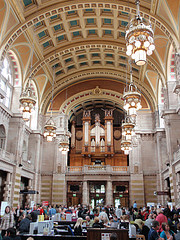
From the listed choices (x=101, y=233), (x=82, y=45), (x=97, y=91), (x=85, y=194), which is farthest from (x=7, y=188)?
(x=97, y=91)

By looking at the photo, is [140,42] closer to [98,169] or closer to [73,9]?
[73,9]

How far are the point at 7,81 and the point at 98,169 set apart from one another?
11246 millimetres

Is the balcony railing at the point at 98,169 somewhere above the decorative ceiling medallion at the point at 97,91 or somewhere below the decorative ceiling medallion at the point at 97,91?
below

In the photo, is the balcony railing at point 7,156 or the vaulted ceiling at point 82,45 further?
the balcony railing at point 7,156

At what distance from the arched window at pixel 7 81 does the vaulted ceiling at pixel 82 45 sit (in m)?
0.93

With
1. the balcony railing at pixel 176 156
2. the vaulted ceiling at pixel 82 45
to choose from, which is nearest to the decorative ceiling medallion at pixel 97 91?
the vaulted ceiling at pixel 82 45

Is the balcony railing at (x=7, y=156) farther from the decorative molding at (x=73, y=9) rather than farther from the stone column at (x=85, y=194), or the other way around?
the stone column at (x=85, y=194)

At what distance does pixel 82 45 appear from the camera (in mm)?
19266

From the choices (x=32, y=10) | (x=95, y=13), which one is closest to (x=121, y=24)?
(x=95, y=13)

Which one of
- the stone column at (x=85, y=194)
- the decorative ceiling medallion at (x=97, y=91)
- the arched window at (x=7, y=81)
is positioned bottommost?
the stone column at (x=85, y=194)

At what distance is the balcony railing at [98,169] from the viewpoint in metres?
22.5

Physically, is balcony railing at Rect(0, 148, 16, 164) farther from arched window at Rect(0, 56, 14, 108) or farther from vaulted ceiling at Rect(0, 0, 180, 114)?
vaulted ceiling at Rect(0, 0, 180, 114)

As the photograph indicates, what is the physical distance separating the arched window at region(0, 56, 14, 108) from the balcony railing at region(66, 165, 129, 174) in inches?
348

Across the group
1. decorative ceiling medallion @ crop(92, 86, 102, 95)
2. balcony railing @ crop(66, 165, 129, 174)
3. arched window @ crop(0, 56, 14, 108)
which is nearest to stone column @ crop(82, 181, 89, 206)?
balcony railing @ crop(66, 165, 129, 174)
